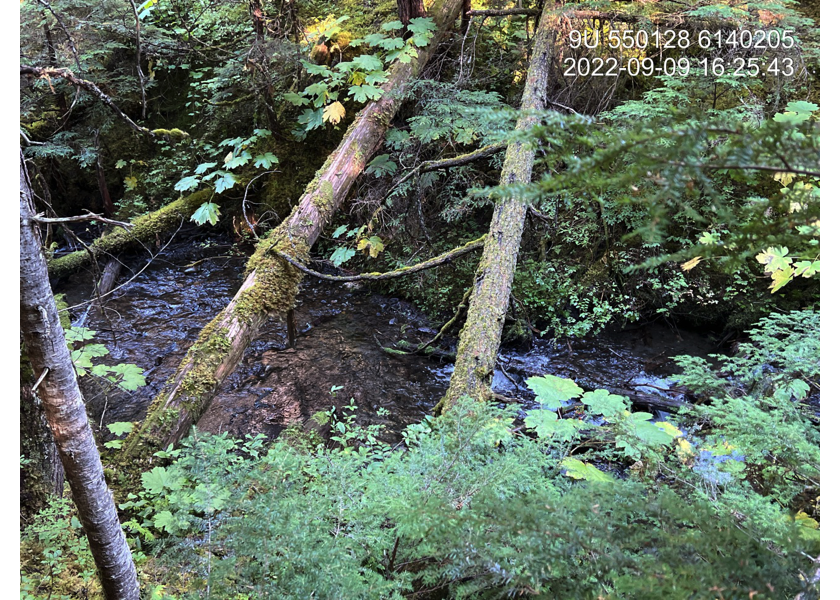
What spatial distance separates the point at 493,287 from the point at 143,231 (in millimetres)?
5419

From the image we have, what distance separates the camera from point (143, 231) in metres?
6.63

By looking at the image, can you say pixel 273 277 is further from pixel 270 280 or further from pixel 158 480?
pixel 158 480

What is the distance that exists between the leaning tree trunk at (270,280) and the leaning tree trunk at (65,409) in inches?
48.7

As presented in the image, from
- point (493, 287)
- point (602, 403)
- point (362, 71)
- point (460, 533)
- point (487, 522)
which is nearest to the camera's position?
point (487, 522)

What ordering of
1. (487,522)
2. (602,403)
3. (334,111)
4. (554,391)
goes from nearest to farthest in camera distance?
(487,522)
(602,403)
(554,391)
(334,111)

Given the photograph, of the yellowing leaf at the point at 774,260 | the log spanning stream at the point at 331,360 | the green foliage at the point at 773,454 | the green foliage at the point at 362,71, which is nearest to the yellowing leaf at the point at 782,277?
the yellowing leaf at the point at 774,260

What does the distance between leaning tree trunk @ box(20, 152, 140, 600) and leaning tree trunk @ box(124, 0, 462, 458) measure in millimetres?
1237

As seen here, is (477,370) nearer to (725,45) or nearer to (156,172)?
(725,45)

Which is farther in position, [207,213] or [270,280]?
[207,213]

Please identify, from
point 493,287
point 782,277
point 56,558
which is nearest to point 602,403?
point 493,287

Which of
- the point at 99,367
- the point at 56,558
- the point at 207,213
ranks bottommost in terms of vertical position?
the point at 56,558

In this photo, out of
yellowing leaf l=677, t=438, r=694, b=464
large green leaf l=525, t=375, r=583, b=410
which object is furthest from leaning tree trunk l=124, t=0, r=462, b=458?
yellowing leaf l=677, t=438, r=694, b=464

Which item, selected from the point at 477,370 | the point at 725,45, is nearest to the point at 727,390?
the point at 477,370
